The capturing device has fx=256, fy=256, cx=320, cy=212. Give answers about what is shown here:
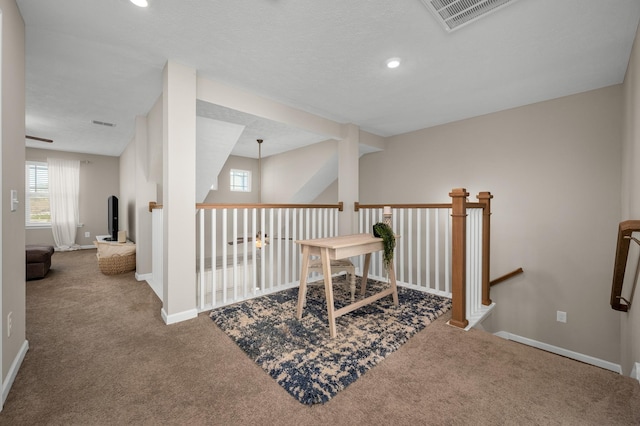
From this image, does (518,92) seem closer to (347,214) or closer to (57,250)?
(347,214)

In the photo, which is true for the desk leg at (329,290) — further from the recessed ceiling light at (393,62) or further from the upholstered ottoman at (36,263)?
the upholstered ottoman at (36,263)

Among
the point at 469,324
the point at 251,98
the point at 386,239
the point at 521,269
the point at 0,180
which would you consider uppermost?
the point at 251,98

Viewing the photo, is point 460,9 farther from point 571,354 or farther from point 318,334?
point 571,354

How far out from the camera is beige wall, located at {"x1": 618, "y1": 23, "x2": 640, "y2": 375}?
202 cm

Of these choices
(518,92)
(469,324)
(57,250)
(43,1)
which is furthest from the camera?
(57,250)

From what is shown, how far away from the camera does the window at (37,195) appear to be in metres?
6.04

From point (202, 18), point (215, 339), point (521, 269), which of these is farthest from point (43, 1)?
point (521, 269)

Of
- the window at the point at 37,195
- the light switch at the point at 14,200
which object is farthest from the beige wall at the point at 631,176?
the window at the point at 37,195

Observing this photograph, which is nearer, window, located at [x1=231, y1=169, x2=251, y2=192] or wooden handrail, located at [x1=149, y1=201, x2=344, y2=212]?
wooden handrail, located at [x1=149, y1=201, x2=344, y2=212]

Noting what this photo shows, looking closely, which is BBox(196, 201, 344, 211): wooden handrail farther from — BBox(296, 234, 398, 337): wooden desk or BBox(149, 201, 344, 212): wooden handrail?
BBox(296, 234, 398, 337): wooden desk

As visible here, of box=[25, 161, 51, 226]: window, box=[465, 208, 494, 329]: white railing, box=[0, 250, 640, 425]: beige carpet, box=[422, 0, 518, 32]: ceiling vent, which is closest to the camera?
box=[0, 250, 640, 425]: beige carpet

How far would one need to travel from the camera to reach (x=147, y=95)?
3146mm

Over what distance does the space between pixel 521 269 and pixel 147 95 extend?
17.4 feet

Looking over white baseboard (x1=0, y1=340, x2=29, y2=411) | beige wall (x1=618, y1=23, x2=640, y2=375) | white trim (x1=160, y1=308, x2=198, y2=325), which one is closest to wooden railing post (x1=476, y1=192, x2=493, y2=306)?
beige wall (x1=618, y1=23, x2=640, y2=375)
